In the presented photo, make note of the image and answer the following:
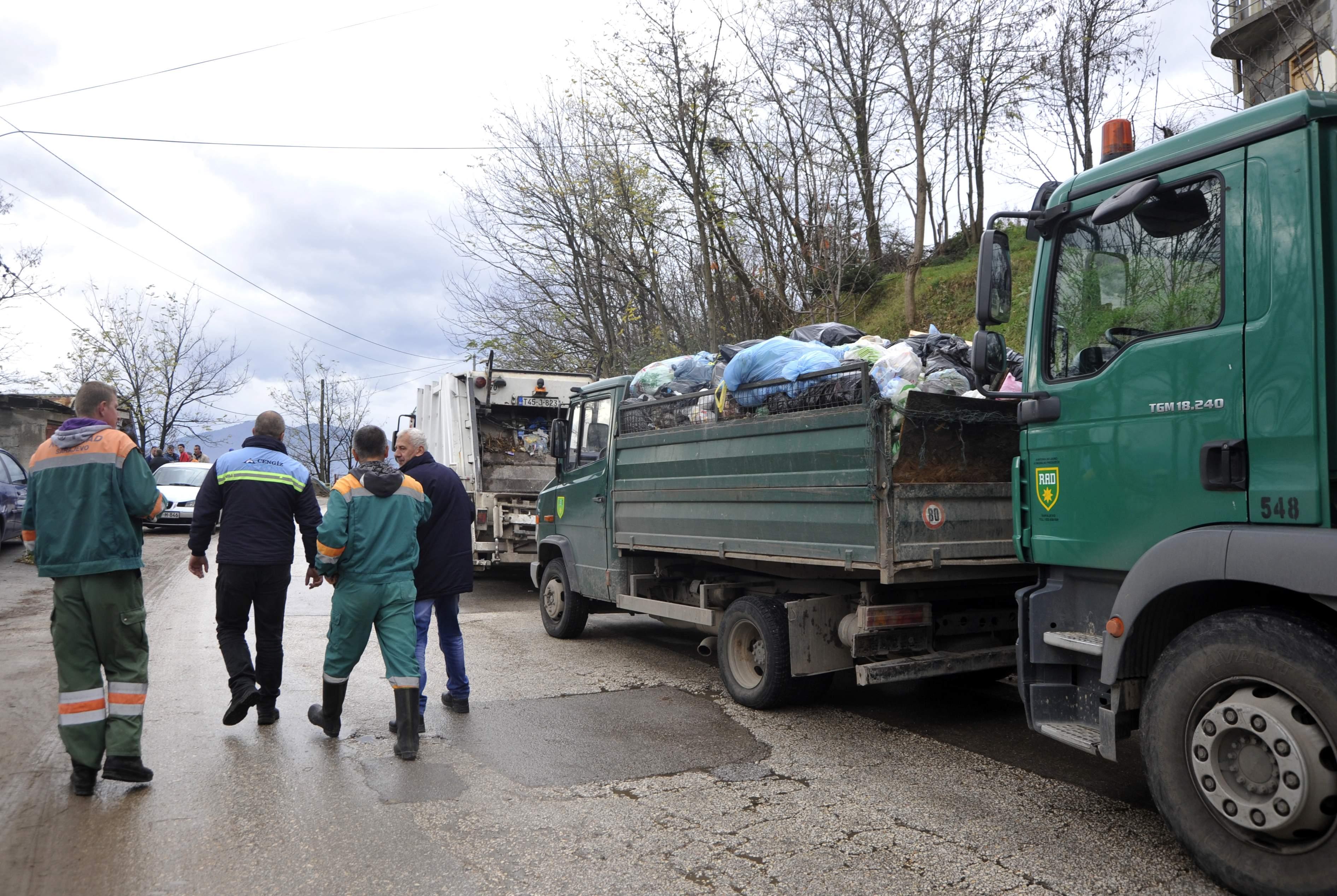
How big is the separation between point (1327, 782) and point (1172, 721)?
21.1 inches

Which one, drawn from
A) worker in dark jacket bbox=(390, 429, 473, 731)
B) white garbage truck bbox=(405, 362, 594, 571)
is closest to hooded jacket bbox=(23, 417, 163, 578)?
worker in dark jacket bbox=(390, 429, 473, 731)

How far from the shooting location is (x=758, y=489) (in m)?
6.20


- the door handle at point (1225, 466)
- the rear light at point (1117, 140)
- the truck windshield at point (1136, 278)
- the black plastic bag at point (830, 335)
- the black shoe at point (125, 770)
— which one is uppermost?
the rear light at point (1117, 140)

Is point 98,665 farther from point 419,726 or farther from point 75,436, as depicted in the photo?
point 419,726

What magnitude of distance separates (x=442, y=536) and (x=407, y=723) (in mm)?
1313

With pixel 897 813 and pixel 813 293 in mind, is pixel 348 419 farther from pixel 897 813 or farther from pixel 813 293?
pixel 897 813

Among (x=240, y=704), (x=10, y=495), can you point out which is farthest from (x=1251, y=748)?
(x=10, y=495)

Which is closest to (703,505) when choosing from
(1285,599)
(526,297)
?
(1285,599)

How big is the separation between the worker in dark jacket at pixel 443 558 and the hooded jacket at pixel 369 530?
580mm

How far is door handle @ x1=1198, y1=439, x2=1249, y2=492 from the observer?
133 inches

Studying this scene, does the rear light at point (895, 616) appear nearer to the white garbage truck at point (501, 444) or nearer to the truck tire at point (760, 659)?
the truck tire at point (760, 659)

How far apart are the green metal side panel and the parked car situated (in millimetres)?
10618

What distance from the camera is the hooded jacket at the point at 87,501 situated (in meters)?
4.72

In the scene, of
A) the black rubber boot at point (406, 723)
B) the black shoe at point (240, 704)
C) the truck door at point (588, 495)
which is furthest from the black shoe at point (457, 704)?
the truck door at point (588, 495)
